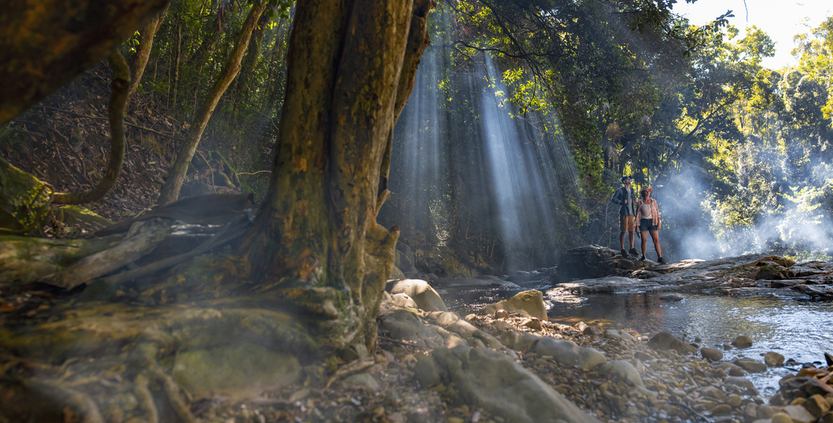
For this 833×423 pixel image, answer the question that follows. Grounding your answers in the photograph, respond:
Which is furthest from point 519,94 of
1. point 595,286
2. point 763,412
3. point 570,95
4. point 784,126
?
point 784,126

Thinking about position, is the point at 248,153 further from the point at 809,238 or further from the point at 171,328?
the point at 809,238

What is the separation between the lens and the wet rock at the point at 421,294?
530cm

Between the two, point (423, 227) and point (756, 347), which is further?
point (423, 227)

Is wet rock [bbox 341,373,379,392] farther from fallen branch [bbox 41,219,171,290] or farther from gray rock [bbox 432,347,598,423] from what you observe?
fallen branch [bbox 41,219,171,290]

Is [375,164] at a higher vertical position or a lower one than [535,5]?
lower

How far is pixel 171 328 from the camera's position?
6.27 feet

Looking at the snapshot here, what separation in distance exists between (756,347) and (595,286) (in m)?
4.66

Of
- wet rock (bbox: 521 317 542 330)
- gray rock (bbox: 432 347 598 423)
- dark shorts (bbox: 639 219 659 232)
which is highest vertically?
dark shorts (bbox: 639 219 659 232)

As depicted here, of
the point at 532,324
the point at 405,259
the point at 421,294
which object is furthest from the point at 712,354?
the point at 405,259

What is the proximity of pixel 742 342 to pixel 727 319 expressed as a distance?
150cm

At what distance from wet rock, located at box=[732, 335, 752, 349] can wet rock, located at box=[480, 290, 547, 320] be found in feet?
6.77

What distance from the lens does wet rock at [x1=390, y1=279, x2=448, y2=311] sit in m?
5.30

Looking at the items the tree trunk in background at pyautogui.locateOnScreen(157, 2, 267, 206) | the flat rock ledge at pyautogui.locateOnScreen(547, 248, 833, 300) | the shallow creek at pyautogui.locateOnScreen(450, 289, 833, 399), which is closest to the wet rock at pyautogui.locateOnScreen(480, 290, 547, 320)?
the shallow creek at pyautogui.locateOnScreen(450, 289, 833, 399)

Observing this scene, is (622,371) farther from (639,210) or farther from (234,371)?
(639,210)
